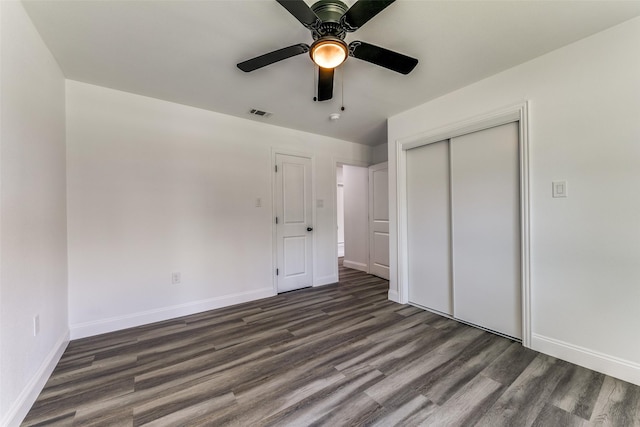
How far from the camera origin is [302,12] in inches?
53.5

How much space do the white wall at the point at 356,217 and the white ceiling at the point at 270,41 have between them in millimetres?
2317

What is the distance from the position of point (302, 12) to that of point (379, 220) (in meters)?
3.66

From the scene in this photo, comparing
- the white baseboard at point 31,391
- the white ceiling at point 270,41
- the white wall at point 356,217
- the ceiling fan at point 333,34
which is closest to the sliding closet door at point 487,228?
the white ceiling at point 270,41

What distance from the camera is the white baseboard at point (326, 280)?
4.19 meters

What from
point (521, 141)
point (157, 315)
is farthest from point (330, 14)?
point (157, 315)

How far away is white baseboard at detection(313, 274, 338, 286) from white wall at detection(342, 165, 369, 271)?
2.96ft

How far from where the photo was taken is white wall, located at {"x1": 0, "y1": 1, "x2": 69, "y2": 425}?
141 cm

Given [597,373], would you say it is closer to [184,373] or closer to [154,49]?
[184,373]

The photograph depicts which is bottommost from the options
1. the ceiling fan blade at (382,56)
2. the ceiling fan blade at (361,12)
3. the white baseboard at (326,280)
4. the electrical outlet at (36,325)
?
the white baseboard at (326,280)

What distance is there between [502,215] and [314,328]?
215 centimetres

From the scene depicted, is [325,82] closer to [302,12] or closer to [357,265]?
[302,12]

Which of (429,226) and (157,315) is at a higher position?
(429,226)

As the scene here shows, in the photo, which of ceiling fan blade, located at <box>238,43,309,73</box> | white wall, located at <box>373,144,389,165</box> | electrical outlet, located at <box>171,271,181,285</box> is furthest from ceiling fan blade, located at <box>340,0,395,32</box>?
white wall, located at <box>373,144,389,165</box>

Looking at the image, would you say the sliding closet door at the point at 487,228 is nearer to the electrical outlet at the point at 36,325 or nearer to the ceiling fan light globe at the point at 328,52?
the ceiling fan light globe at the point at 328,52
